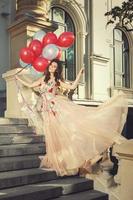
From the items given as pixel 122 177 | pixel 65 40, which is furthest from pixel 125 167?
pixel 65 40

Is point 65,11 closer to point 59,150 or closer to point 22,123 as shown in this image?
point 22,123

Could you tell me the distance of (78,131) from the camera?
6.73 metres

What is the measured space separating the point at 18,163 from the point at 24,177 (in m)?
0.52

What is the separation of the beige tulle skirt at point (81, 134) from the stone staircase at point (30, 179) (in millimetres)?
268

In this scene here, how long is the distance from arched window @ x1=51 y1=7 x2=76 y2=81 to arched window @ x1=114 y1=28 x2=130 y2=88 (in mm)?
2596

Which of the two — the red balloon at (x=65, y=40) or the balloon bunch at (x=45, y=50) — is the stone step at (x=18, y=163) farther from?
the red balloon at (x=65, y=40)

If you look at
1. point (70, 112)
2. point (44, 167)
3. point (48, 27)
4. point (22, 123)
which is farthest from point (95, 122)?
point (48, 27)

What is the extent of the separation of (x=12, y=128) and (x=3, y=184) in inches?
93.3

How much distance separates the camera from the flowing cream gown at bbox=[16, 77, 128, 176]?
6535 millimetres

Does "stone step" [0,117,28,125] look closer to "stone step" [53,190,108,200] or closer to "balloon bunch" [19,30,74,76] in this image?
"balloon bunch" [19,30,74,76]

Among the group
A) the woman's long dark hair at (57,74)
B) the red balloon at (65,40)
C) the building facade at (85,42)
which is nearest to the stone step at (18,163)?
the woman's long dark hair at (57,74)

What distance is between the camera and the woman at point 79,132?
6535mm

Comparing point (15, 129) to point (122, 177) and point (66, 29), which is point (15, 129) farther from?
point (66, 29)

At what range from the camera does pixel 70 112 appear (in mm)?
6977
